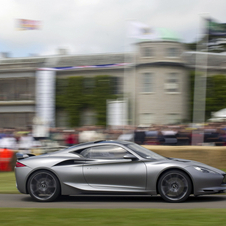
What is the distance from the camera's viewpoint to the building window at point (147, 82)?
112 ft

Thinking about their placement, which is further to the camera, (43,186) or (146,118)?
(146,118)

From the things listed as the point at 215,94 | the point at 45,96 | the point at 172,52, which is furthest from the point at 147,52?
the point at 45,96

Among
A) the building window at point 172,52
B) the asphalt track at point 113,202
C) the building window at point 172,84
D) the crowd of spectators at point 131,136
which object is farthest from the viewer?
the building window at point 172,52

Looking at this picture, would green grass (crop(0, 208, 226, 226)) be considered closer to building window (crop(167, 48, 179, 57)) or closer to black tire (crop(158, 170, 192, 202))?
black tire (crop(158, 170, 192, 202))

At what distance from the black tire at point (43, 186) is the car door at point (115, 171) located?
0.66 metres

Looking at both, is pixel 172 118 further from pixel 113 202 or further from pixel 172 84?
pixel 113 202

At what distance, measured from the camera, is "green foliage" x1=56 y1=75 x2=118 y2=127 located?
35000 millimetres

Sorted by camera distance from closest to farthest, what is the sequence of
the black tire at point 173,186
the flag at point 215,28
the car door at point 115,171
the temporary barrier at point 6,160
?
the black tire at point 173,186, the car door at point 115,171, the temporary barrier at point 6,160, the flag at point 215,28

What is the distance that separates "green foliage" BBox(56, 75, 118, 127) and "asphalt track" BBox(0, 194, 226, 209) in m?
26.3

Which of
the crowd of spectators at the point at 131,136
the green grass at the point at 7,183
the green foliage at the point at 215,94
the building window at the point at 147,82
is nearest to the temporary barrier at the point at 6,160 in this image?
the green grass at the point at 7,183

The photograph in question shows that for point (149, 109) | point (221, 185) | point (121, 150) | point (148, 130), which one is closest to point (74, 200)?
point (121, 150)

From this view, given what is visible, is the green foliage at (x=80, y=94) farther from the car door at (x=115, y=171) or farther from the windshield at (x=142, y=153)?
the car door at (x=115, y=171)

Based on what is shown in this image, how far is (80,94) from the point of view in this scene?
35688 millimetres

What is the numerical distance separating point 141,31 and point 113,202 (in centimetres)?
1493
